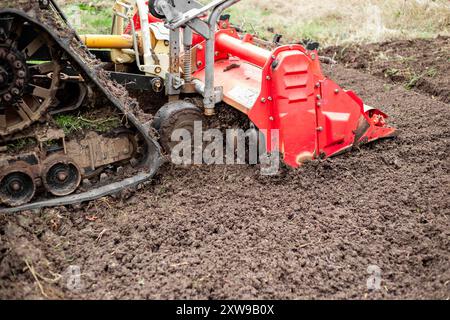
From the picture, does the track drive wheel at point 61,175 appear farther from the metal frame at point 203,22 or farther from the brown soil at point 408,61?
the brown soil at point 408,61

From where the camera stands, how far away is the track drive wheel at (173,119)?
5.11 meters

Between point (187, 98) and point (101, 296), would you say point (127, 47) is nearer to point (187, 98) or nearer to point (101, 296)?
point (187, 98)

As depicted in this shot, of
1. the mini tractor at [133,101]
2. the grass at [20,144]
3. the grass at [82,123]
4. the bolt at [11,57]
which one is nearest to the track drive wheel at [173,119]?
the mini tractor at [133,101]

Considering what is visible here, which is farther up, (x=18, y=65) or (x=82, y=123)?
(x=18, y=65)

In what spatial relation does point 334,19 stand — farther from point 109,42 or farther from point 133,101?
point 133,101

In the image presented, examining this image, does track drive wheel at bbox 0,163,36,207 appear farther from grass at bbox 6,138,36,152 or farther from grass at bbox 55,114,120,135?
grass at bbox 55,114,120,135

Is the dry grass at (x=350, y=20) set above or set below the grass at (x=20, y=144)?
below

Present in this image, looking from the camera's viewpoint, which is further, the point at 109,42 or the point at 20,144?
the point at 109,42

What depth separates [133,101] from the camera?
4738 millimetres

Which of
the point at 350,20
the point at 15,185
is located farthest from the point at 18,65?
the point at 350,20

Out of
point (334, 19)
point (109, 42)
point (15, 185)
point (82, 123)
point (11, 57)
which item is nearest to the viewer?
point (11, 57)

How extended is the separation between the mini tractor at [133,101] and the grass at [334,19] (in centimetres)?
479

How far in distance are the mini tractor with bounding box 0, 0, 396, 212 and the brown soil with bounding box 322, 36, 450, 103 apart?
7.74 ft

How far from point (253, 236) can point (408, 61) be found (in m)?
5.62
